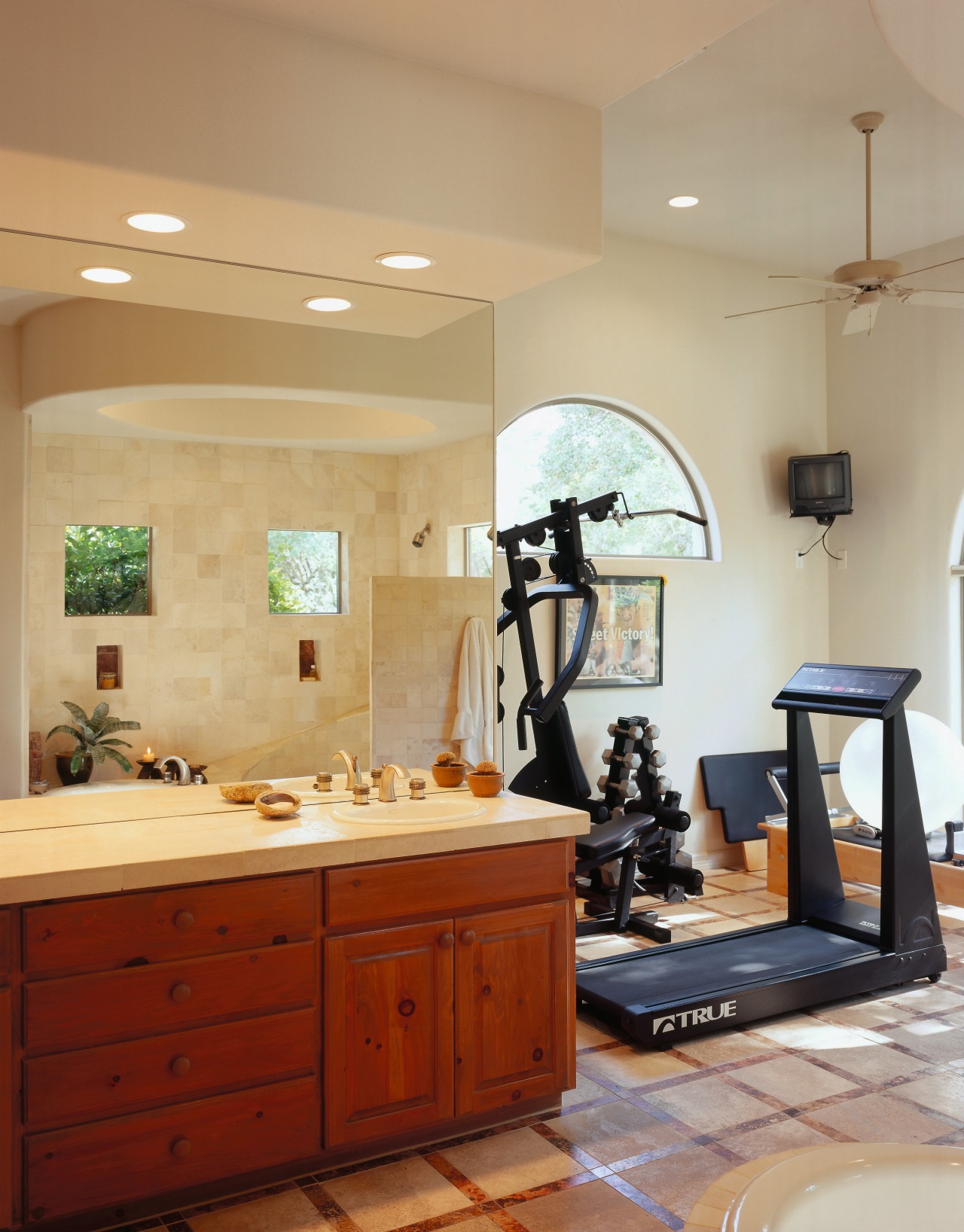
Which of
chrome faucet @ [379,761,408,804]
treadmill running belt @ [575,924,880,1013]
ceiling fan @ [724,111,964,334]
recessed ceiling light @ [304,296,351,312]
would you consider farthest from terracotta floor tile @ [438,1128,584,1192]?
ceiling fan @ [724,111,964,334]

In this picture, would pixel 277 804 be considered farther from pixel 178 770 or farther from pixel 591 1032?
pixel 591 1032

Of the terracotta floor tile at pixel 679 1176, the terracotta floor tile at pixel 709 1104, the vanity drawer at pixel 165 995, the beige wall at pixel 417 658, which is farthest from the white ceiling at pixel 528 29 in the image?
the terracotta floor tile at pixel 709 1104

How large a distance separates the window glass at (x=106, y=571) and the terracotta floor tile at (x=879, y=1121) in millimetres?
2542

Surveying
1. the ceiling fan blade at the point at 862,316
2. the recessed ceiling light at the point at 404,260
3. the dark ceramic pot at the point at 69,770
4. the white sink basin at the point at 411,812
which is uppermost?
the ceiling fan blade at the point at 862,316

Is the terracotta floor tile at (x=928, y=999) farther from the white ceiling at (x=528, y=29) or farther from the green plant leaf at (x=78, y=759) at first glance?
the white ceiling at (x=528, y=29)

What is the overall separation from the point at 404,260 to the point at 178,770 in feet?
5.45

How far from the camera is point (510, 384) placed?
561cm

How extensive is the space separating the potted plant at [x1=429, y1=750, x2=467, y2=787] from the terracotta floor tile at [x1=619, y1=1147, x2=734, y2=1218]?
130 centimetres

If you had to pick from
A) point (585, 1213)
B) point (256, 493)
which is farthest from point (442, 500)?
point (585, 1213)

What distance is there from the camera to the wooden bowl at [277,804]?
301cm

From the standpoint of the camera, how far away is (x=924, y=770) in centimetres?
488

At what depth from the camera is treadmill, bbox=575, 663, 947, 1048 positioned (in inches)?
150

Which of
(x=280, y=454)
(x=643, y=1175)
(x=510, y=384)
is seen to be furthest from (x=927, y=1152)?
(x=510, y=384)

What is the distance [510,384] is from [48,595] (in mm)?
3282
